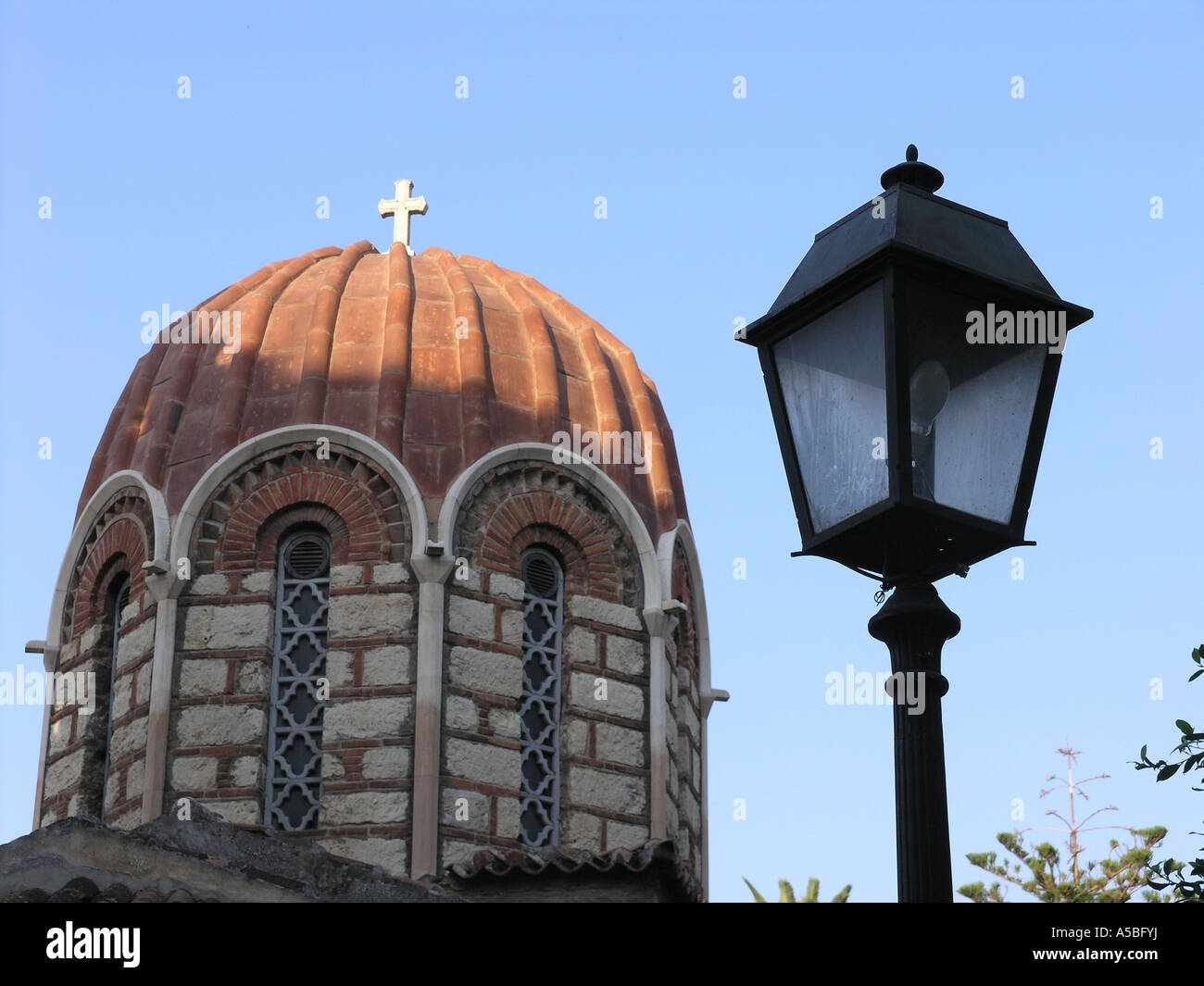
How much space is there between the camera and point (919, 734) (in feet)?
16.6

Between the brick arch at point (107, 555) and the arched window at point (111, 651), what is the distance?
0.25 feet

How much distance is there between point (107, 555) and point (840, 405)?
10991 mm

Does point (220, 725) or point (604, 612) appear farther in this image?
point (604, 612)

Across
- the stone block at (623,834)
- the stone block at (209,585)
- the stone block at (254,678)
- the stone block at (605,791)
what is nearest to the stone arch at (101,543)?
the stone block at (209,585)

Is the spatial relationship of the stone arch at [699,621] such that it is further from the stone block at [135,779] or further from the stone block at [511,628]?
the stone block at [135,779]

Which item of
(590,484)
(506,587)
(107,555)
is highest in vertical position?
(590,484)

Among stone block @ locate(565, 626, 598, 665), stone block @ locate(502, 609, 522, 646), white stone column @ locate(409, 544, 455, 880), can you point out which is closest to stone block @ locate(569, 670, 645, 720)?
stone block @ locate(565, 626, 598, 665)

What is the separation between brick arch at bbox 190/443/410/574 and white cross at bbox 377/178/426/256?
133 inches

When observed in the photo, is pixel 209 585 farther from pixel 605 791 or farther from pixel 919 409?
pixel 919 409

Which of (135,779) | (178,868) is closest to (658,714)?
(135,779)

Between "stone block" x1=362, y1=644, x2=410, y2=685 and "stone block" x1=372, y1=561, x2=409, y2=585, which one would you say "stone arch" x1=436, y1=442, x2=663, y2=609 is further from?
"stone block" x1=362, y1=644, x2=410, y2=685

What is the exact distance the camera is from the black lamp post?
5.14 meters
